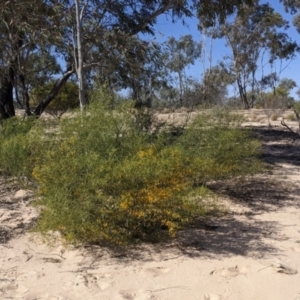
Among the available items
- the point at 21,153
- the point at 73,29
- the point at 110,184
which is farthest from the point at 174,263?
the point at 73,29

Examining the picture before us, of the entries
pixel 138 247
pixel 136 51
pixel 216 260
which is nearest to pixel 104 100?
pixel 138 247

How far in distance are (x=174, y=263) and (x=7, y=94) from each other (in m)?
9.24

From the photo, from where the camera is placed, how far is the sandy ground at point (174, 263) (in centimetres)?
411

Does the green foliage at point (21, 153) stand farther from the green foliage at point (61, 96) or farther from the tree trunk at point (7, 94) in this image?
the green foliage at point (61, 96)

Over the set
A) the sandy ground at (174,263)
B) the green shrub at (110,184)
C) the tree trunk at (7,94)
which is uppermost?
the tree trunk at (7,94)

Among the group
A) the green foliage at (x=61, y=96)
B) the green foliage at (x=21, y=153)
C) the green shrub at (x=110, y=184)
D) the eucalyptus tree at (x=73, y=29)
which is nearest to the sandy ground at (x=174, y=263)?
the green shrub at (x=110, y=184)

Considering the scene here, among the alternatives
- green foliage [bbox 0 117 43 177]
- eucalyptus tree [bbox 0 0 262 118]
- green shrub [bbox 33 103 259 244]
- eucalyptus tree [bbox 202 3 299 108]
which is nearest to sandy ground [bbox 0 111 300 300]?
green shrub [bbox 33 103 259 244]

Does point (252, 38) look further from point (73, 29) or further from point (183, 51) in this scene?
point (73, 29)

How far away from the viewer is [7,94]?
12680 millimetres

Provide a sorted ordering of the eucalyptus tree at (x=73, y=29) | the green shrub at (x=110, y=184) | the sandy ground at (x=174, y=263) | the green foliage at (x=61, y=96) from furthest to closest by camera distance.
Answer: the green foliage at (x=61, y=96) → the eucalyptus tree at (x=73, y=29) → the green shrub at (x=110, y=184) → the sandy ground at (x=174, y=263)

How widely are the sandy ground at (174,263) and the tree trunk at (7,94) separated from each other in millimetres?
6303

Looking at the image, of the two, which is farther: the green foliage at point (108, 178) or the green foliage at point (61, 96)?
the green foliage at point (61, 96)

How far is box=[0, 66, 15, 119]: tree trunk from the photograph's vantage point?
1225cm

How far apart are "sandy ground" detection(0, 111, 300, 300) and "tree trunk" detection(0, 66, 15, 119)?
248 inches
